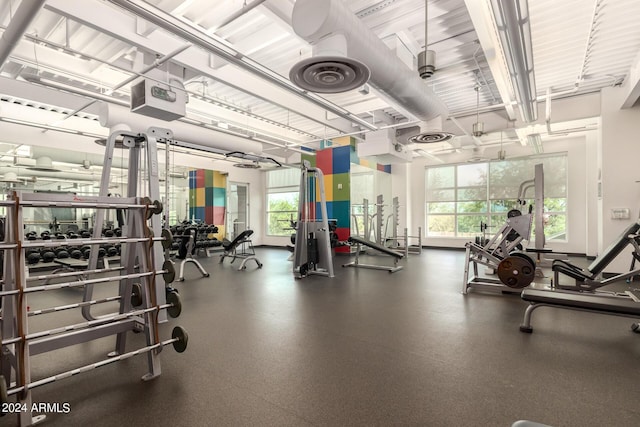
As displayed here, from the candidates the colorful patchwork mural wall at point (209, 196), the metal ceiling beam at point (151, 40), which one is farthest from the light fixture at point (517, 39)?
the colorful patchwork mural wall at point (209, 196)

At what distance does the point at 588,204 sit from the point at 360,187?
18.7 feet

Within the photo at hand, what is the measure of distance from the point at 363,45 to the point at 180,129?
3997 millimetres

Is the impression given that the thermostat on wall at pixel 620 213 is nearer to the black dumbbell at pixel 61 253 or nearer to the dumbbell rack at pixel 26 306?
the dumbbell rack at pixel 26 306

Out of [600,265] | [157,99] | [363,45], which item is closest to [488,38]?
[363,45]

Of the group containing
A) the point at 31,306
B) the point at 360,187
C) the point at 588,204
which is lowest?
the point at 31,306

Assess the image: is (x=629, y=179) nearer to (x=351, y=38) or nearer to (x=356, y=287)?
(x=356, y=287)

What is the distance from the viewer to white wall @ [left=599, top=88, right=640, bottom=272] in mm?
5121

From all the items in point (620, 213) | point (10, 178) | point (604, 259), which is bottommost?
point (604, 259)

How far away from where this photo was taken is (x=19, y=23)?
2.54 m

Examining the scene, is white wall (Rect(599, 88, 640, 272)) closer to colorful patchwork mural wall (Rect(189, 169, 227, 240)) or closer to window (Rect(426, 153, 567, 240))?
window (Rect(426, 153, 567, 240))

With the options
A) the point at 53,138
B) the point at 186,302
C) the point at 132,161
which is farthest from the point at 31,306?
the point at 53,138

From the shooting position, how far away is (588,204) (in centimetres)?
782

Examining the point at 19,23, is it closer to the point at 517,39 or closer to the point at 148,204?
the point at 148,204

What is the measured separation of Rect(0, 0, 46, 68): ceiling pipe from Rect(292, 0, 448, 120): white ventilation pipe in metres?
1.90
